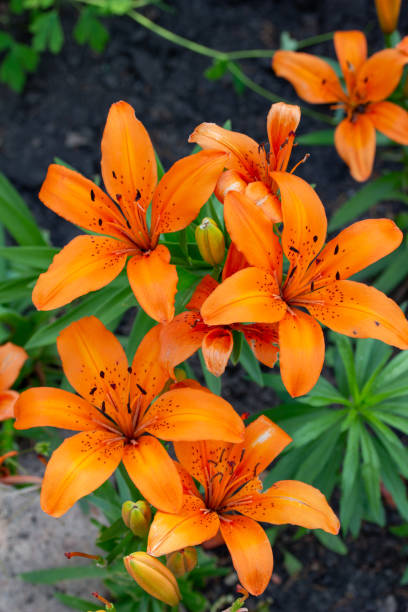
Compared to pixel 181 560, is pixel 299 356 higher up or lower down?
higher up

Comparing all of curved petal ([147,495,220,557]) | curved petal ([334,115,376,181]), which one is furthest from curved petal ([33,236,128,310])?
curved petal ([334,115,376,181])

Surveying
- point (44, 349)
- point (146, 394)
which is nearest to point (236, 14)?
point (44, 349)

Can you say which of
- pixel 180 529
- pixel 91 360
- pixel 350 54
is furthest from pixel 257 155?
pixel 350 54

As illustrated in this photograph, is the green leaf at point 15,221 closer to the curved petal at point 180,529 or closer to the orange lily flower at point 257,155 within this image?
the orange lily flower at point 257,155

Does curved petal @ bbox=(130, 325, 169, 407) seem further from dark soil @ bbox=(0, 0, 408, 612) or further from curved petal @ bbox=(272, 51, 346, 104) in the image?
dark soil @ bbox=(0, 0, 408, 612)

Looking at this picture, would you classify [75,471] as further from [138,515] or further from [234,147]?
[234,147]

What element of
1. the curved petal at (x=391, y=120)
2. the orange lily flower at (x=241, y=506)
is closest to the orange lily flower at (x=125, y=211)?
the orange lily flower at (x=241, y=506)

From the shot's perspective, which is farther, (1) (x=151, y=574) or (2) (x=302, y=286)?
(2) (x=302, y=286)

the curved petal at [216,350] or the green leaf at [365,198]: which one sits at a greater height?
the curved petal at [216,350]
